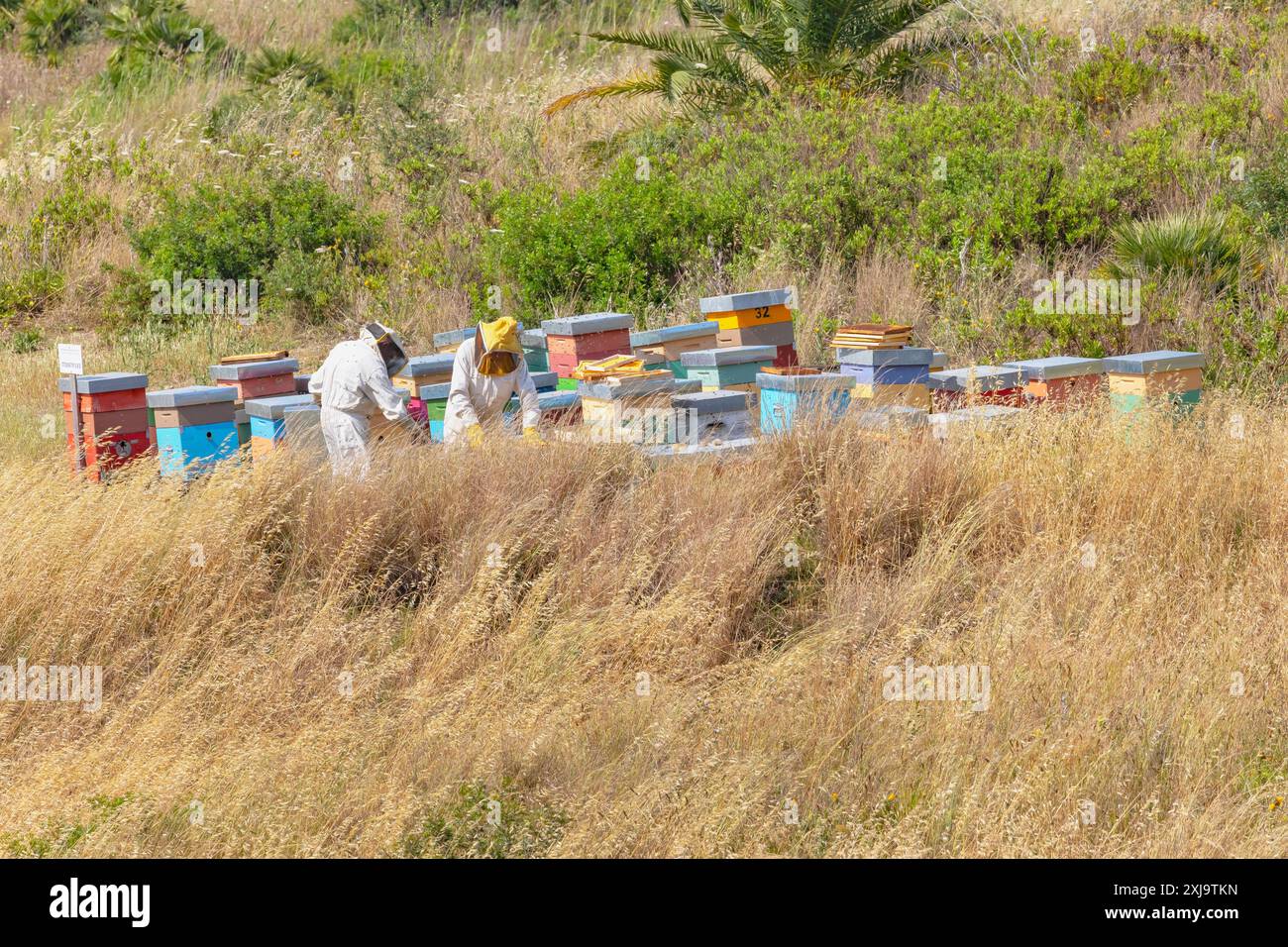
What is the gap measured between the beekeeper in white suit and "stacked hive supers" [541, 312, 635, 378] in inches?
43.6

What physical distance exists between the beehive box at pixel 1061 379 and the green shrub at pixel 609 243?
218 inches

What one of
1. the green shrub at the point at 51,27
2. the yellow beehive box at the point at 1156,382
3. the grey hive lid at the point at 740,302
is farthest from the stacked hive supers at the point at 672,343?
the green shrub at the point at 51,27

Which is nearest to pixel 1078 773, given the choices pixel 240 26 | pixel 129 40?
pixel 129 40

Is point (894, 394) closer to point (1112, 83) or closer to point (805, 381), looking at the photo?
point (805, 381)

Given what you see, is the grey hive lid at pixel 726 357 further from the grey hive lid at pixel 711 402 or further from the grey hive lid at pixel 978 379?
the grey hive lid at pixel 978 379

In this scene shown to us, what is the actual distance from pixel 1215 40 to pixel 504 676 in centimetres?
1324

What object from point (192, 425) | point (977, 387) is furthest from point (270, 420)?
point (977, 387)

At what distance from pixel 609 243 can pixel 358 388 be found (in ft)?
18.5

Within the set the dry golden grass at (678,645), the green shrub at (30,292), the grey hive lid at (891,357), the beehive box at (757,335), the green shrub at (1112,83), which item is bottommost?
the dry golden grass at (678,645)

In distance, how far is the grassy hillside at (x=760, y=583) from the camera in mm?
4637

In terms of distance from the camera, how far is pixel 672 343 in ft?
29.4

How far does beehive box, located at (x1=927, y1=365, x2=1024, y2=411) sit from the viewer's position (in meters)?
7.96

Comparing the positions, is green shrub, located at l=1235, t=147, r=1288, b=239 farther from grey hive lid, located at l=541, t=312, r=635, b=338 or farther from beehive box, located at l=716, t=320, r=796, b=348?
grey hive lid, located at l=541, t=312, r=635, b=338

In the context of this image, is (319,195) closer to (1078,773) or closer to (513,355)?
(513,355)
